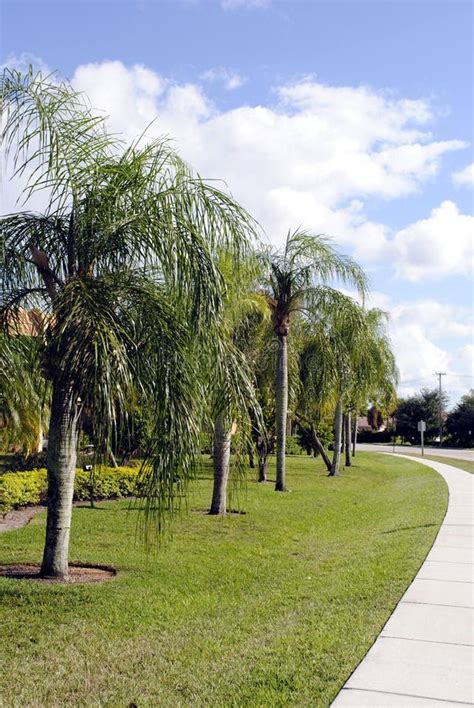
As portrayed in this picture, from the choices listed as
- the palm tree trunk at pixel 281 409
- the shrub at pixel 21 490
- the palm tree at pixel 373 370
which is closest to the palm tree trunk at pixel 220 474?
the shrub at pixel 21 490

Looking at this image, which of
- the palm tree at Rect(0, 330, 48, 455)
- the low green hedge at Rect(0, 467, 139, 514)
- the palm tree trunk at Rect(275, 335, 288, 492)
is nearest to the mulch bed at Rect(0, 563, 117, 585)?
the palm tree at Rect(0, 330, 48, 455)

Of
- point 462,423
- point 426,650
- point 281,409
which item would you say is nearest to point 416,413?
point 462,423

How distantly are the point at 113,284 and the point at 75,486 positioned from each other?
893 cm

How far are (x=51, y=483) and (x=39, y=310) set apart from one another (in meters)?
1.95

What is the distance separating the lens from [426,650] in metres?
5.63

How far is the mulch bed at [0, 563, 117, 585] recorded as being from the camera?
7.84 meters

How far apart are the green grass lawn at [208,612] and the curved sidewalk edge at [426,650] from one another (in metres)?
0.15

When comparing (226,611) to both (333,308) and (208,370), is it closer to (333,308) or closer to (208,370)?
(208,370)

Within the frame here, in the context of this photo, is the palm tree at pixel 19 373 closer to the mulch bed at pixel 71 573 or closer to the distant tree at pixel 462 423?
the mulch bed at pixel 71 573

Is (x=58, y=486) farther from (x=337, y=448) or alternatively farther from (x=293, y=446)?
(x=293, y=446)

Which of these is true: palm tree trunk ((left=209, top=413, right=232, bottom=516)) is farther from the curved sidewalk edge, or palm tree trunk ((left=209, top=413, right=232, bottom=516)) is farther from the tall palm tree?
the tall palm tree

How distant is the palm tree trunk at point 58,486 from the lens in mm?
7793

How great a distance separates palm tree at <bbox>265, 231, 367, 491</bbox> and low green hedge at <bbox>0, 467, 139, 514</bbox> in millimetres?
4074

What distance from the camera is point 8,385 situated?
9.30 m
